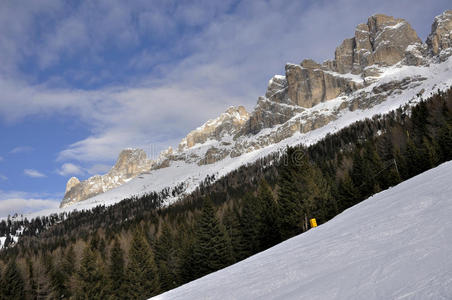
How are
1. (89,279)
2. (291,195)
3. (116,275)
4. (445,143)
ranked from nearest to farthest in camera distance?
(291,195) → (89,279) → (445,143) → (116,275)

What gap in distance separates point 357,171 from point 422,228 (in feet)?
158

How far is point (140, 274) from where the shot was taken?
38.6 metres

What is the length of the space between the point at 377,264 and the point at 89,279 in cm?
4156

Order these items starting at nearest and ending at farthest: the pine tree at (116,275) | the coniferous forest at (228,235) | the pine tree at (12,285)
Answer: the coniferous forest at (228,235), the pine tree at (116,275), the pine tree at (12,285)

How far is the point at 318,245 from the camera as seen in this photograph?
28.7 feet

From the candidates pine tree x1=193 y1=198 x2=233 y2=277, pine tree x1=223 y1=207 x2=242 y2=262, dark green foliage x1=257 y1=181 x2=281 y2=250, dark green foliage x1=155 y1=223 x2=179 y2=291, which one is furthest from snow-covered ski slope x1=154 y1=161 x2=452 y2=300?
dark green foliage x1=155 y1=223 x2=179 y2=291

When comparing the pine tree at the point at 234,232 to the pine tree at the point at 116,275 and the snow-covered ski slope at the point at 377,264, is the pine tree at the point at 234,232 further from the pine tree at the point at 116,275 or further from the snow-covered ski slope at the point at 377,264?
the snow-covered ski slope at the point at 377,264

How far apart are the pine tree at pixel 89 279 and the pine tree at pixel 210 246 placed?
13.0 metres

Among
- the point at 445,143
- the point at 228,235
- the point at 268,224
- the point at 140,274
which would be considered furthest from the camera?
the point at 228,235

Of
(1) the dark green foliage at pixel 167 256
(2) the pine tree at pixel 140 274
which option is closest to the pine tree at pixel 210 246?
(2) the pine tree at pixel 140 274

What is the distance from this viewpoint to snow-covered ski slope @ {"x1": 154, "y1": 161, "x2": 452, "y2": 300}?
394 centimetres

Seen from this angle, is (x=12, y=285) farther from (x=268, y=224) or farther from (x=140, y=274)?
(x=268, y=224)

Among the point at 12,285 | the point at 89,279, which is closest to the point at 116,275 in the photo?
the point at 89,279

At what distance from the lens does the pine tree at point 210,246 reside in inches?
1416
